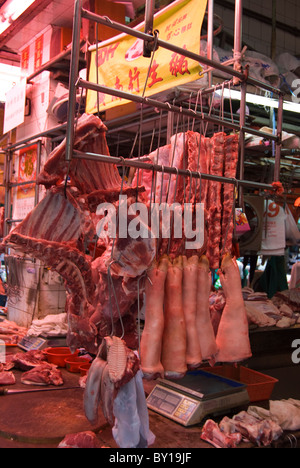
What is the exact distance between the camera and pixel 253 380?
12.4 ft

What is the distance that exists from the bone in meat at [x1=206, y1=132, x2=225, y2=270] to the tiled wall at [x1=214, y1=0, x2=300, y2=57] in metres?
7.35

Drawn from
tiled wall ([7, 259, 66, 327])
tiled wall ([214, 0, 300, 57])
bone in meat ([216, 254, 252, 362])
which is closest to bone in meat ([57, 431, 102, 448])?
bone in meat ([216, 254, 252, 362])

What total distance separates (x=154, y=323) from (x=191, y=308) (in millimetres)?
258

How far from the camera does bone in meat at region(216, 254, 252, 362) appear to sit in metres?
2.51

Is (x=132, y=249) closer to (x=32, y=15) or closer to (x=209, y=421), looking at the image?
(x=209, y=421)

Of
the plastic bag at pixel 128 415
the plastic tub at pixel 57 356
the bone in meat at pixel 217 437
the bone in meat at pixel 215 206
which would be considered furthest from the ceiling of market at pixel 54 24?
the plastic bag at pixel 128 415

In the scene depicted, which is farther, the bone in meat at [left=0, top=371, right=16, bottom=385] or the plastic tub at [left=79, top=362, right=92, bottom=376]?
the plastic tub at [left=79, top=362, right=92, bottom=376]

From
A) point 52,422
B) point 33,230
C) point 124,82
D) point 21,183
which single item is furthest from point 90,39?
point 52,422

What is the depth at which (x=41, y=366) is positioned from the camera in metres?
4.00

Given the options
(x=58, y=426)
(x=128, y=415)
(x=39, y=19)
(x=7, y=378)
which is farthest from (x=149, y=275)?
(x=39, y=19)

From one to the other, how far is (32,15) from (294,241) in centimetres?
505

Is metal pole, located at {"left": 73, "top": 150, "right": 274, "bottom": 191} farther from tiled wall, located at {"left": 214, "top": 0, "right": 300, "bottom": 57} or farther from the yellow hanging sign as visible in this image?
tiled wall, located at {"left": 214, "top": 0, "right": 300, "bottom": 57}

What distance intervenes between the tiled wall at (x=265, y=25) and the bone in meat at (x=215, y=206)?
7350 mm

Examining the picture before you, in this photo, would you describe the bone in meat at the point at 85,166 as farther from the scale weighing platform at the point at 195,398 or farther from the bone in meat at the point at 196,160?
the scale weighing platform at the point at 195,398
